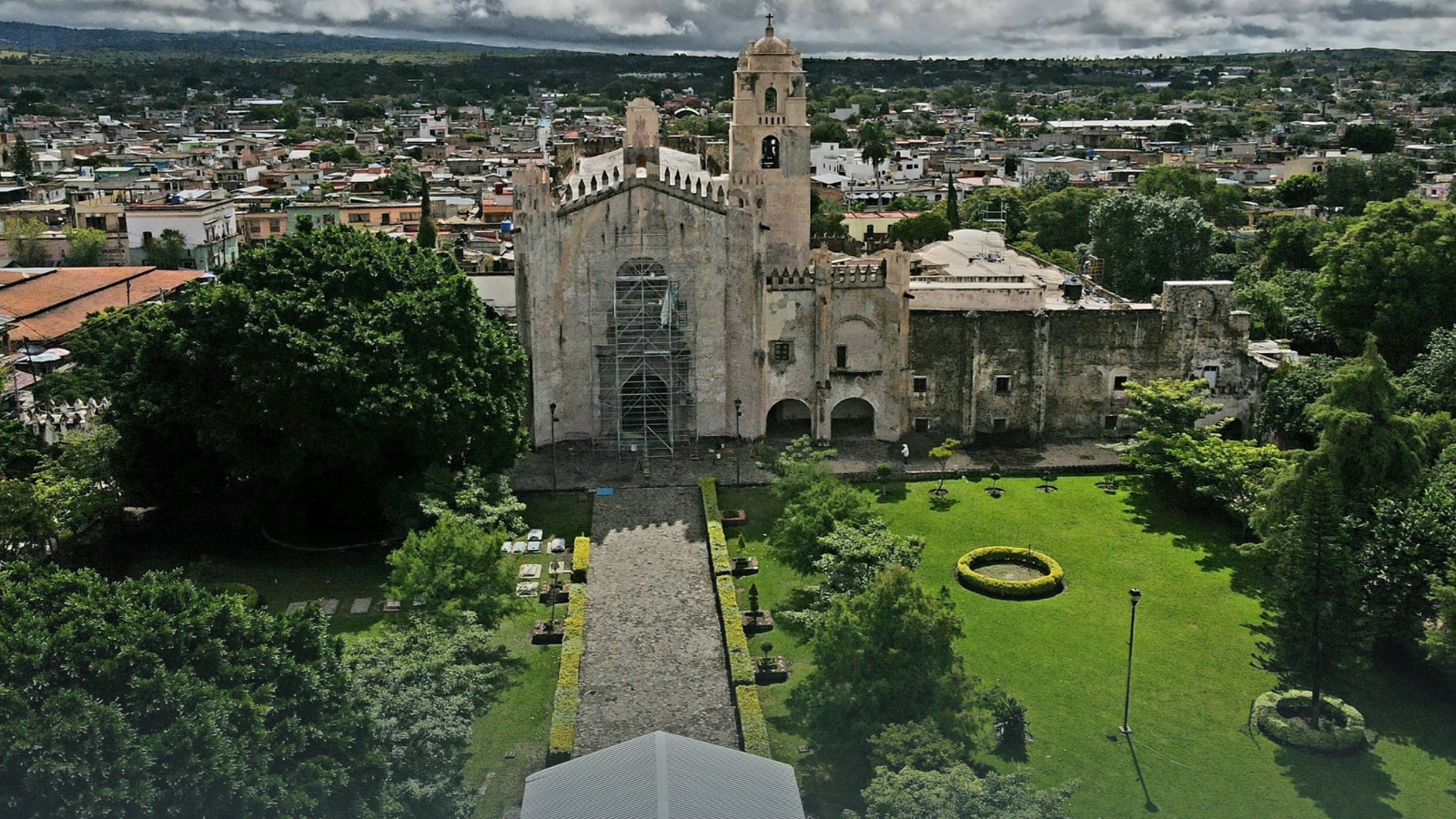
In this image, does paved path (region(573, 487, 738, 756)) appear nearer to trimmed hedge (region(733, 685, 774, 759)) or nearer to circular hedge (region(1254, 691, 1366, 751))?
trimmed hedge (region(733, 685, 774, 759))

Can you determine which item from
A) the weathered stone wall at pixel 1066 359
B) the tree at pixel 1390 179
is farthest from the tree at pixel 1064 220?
the weathered stone wall at pixel 1066 359

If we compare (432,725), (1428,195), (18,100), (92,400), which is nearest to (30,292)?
(92,400)

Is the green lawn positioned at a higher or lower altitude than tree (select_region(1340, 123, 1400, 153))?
lower

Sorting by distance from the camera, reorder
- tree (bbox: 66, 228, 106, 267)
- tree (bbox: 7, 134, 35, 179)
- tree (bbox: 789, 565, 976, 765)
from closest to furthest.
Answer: tree (bbox: 789, 565, 976, 765) → tree (bbox: 66, 228, 106, 267) → tree (bbox: 7, 134, 35, 179)

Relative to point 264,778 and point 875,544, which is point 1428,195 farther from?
point 264,778

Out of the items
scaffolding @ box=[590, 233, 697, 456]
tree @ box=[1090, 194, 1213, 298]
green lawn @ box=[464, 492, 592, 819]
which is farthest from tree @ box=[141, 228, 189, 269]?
tree @ box=[1090, 194, 1213, 298]

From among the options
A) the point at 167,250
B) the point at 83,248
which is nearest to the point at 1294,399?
the point at 167,250

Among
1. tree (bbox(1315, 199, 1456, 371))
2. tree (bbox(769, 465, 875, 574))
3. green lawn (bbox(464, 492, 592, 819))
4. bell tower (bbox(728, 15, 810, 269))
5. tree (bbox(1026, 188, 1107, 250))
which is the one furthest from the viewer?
tree (bbox(1026, 188, 1107, 250))
